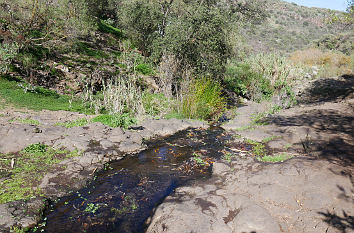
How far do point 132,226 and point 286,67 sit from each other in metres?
13.6

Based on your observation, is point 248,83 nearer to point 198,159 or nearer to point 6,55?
point 198,159

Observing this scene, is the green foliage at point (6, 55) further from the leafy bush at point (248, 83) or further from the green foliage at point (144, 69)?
the leafy bush at point (248, 83)

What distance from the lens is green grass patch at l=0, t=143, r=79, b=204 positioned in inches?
161

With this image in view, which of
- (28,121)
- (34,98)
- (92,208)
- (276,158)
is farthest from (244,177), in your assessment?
(34,98)

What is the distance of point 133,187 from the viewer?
15.4 feet

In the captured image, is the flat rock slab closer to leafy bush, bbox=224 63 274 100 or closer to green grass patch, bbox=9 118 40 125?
green grass patch, bbox=9 118 40 125

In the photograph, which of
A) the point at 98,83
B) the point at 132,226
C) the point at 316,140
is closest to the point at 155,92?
the point at 98,83

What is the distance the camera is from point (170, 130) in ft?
26.0

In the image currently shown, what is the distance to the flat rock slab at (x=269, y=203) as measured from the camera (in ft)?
10.5

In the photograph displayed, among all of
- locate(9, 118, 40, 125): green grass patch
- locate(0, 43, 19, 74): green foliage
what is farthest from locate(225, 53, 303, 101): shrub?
locate(0, 43, 19, 74): green foliage

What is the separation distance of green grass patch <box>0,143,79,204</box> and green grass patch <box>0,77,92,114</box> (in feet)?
10.8

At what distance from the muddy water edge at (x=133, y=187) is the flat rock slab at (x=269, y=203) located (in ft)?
1.38

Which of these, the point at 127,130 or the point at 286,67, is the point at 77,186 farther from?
the point at 286,67

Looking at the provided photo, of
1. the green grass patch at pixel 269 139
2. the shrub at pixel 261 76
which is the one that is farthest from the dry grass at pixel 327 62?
the green grass patch at pixel 269 139
